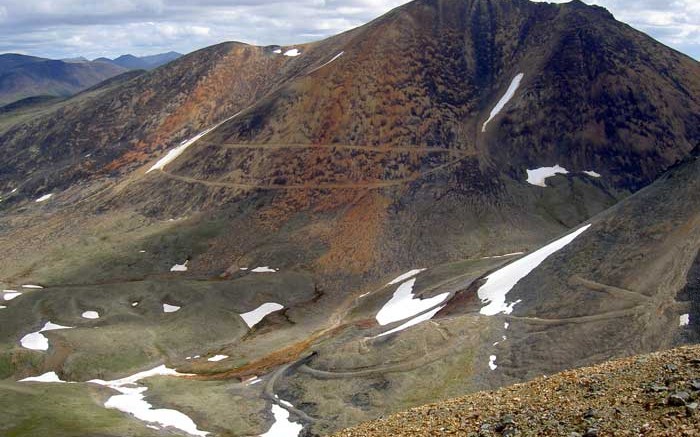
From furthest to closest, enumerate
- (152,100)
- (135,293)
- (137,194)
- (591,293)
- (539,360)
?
1. (152,100)
2. (137,194)
3. (135,293)
4. (591,293)
5. (539,360)

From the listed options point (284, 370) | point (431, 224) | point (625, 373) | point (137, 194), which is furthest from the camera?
point (137, 194)

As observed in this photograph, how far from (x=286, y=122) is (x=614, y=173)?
5540 cm

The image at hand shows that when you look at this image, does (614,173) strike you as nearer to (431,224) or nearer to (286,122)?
(431,224)

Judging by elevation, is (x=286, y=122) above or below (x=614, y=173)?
above

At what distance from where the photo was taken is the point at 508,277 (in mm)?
52562

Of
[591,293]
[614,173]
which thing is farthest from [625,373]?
[614,173]

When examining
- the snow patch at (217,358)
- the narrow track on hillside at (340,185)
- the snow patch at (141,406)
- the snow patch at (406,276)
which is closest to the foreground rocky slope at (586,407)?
the snow patch at (141,406)

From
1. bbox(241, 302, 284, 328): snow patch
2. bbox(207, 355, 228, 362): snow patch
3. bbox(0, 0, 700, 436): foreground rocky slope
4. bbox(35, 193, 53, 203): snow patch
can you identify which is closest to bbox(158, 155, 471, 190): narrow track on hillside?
bbox(0, 0, 700, 436): foreground rocky slope

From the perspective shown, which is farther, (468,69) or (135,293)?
(468,69)

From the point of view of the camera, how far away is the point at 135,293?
7512cm

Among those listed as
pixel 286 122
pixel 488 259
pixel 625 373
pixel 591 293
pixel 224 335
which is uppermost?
pixel 286 122

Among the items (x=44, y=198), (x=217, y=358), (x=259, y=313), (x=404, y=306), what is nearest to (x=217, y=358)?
(x=217, y=358)

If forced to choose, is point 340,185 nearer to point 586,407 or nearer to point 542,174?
point 542,174

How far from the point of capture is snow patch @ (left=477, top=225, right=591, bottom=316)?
48.4 m
